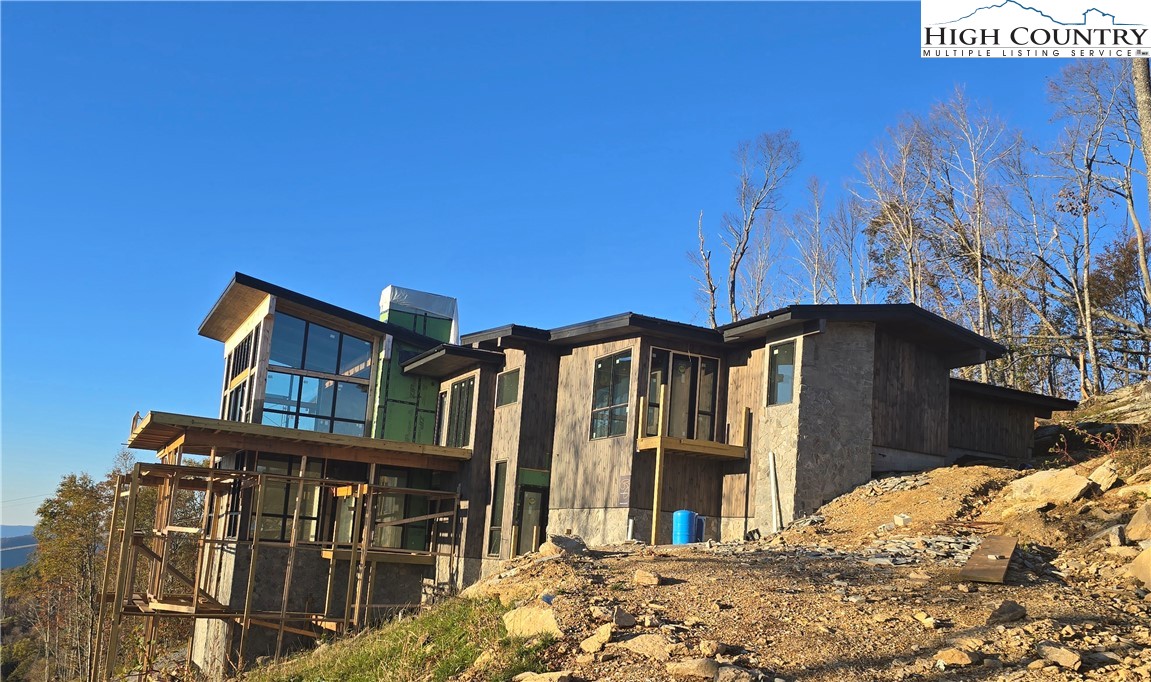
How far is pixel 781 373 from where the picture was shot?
18594mm

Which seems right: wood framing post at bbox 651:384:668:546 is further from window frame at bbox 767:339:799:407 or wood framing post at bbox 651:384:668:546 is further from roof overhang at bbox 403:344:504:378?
roof overhang at bbox 403:344:504:378

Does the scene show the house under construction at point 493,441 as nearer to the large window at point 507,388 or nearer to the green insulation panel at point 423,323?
the large window at point 507,388

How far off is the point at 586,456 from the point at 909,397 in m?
6.88

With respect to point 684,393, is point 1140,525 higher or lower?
lower

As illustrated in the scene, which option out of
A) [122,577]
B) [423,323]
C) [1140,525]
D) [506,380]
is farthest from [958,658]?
[423,323]

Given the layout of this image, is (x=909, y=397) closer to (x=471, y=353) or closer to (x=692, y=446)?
(x=692, y=446)

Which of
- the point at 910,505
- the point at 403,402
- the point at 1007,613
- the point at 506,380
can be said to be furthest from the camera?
the point at 403,402

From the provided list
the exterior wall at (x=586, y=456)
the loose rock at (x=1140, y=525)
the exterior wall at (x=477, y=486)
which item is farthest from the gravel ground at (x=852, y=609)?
the exterior wall at (x=477, y=486)

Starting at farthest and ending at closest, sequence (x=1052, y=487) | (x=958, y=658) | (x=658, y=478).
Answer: (x=658, y=478) → (x=1052, y=487) → (x=958, y=658)

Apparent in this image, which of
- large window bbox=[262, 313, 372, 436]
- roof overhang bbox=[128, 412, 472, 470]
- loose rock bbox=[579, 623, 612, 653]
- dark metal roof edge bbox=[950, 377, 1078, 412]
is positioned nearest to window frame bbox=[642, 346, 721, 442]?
roof overhang bbox=[128, 412, 472, 470]

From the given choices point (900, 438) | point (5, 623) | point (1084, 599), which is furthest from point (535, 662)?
point (5, 623)

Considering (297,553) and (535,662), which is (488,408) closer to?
(297,553)

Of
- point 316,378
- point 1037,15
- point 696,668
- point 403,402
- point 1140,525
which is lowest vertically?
point 696,668

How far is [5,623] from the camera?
190 feet
